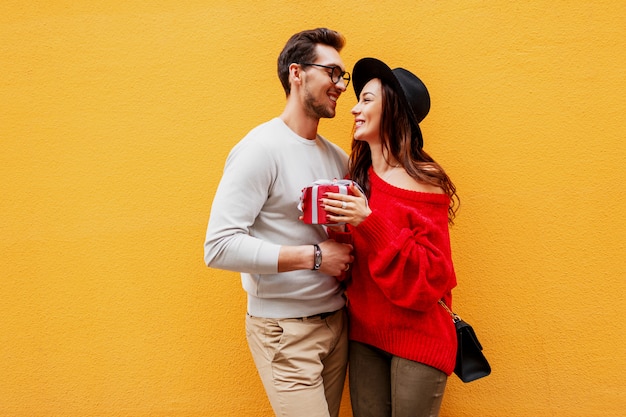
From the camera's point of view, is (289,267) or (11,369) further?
(11,369)

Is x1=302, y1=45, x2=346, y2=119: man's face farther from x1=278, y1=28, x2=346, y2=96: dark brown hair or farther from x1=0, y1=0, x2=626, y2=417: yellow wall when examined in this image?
x1=0, y1=0, x2=626, y2=417: yellow wall

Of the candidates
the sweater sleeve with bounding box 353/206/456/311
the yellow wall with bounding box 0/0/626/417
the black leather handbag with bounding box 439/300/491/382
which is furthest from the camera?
the yellow wall with bounding box 0/0/626/417

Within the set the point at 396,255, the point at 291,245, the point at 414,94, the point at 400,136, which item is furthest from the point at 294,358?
the point at 414,94

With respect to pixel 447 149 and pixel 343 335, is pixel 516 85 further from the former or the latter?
pixel 343 335

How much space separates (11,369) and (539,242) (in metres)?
2.14

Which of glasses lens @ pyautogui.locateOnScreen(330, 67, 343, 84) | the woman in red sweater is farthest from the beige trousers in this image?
glasses lens @ pyautogui.locateOnScreen(330, 67, 343, 84)

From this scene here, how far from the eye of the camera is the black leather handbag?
1.56 meters

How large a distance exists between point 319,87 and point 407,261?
2.01ft

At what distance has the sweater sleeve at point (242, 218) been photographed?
56.5 inches

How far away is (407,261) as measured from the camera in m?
1.41

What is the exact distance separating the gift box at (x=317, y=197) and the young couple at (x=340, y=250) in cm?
2

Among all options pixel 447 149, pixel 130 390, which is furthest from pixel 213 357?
pixel 447 149

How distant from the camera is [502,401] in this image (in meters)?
2.00

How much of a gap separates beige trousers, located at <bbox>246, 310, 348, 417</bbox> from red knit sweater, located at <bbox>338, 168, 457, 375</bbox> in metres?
0.14
